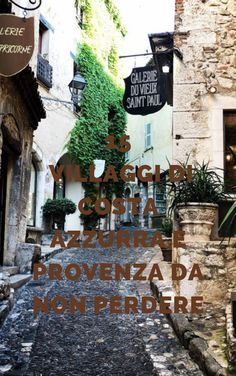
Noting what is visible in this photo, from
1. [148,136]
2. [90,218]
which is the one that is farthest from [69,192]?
[148,136]

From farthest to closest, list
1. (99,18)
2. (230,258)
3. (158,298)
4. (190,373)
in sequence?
(99,18) → (158,298) → (230,258) → (190,373)

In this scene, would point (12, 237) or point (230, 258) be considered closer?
point (230, 258)

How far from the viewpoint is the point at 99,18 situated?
19.4m

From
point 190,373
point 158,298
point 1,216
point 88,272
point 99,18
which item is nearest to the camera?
point 190,373

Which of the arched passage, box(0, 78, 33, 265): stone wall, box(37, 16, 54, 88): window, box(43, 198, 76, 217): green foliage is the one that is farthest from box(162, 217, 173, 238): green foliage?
the arched passage

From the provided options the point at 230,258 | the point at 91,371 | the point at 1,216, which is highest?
the point at 1,216

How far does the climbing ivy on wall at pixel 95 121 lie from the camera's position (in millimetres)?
16984

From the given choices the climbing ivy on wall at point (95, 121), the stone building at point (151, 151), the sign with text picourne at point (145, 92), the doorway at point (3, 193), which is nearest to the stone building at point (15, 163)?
the doorway at point (3, 193)

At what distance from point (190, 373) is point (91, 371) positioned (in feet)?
2.80

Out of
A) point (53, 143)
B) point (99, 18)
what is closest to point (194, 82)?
point (53, 143)

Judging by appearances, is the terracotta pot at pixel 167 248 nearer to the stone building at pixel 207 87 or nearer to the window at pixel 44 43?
the stone building at pixel 207 87

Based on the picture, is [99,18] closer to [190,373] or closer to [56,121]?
[56,121]

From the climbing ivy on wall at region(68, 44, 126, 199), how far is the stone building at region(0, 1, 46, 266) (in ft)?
24.3

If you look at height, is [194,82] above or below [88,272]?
above
